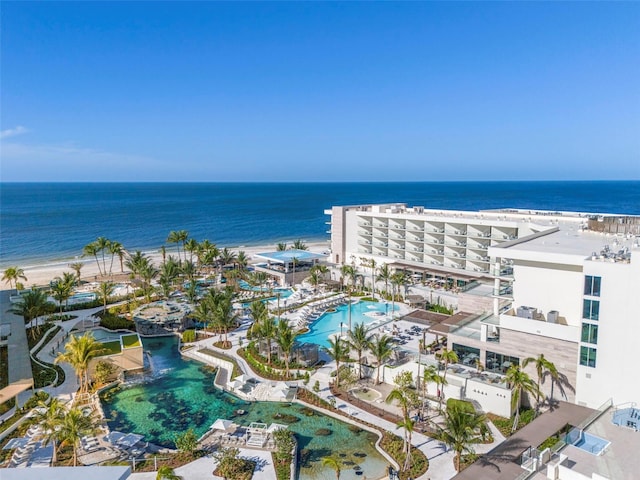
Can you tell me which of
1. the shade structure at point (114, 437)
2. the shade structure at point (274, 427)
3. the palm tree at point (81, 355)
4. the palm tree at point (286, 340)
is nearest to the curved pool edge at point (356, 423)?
the shade structure at point (274, 427)

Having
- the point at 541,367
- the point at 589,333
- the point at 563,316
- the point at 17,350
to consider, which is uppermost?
the point at 589,333

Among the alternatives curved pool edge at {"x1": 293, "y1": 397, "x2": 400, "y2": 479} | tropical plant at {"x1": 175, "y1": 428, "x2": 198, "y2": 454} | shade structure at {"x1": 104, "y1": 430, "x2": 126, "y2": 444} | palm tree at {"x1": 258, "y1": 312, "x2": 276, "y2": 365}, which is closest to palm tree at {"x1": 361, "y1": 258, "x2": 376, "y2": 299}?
palm tree at {"x1": 258, "y1": 312, "x2": 276, "y2": 365}

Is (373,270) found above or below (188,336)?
above

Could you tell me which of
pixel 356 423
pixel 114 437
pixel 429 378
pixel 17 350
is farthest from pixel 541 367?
pixel 17 350

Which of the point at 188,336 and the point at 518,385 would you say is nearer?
the point at 518,385

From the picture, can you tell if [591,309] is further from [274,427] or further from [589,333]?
[274,427]

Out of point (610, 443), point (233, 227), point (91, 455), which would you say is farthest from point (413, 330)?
point (233, 227)

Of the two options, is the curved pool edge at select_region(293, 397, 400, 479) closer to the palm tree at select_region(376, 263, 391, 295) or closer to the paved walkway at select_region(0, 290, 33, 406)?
the paved walkway at select_region(0, 290, 33, 406)
